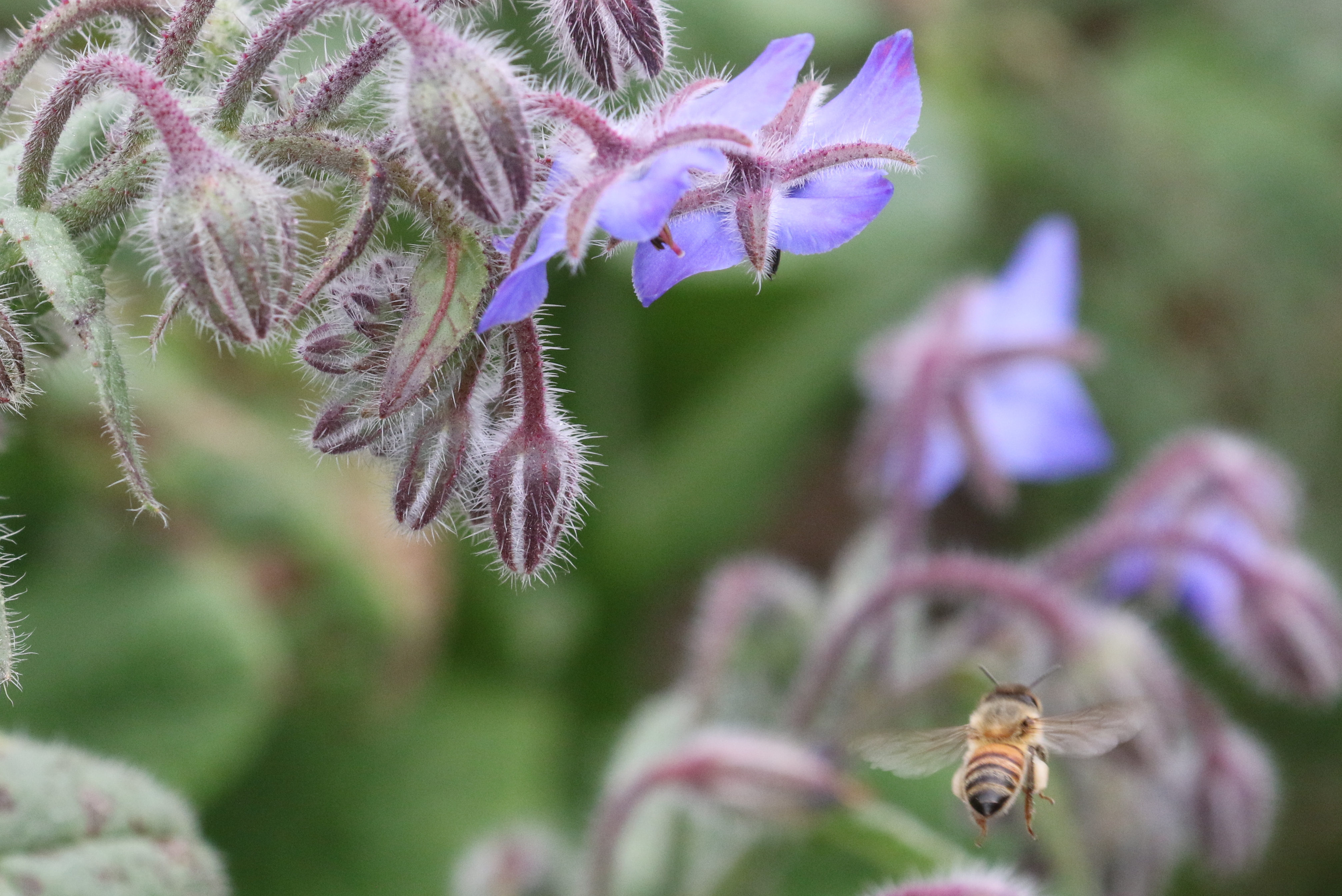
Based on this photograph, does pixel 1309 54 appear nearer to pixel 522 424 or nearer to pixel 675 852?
pixel 675 852

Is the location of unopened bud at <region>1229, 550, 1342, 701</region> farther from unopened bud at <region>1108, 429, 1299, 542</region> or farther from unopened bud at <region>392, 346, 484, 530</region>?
unopened bud at <region>392, 346, 484, 530</region>

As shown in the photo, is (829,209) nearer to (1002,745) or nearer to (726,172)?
(726,172)

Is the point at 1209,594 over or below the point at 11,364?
below

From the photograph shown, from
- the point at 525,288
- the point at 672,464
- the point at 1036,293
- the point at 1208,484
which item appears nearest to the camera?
the point at 525,288

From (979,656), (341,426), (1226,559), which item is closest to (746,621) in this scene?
(979,656)

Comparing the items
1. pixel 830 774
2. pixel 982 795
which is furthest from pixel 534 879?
pixel 982 795

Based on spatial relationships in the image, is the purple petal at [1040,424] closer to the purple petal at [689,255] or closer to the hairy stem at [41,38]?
the purple petal at [689,255]
